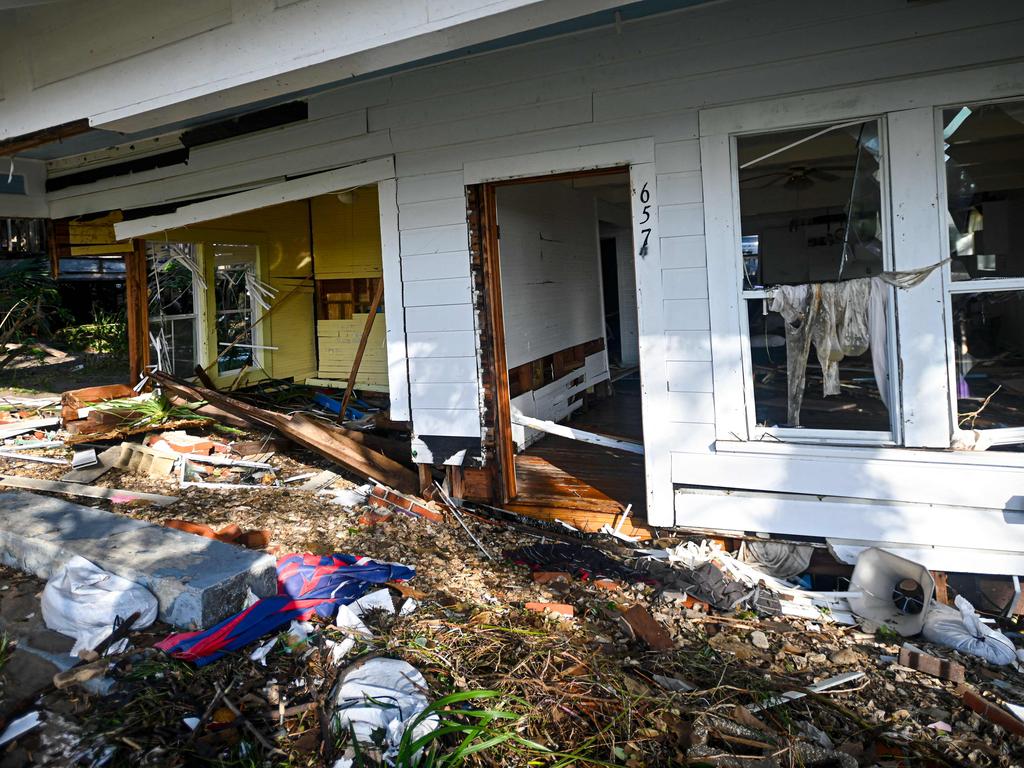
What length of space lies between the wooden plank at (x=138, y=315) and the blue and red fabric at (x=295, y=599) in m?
4.75

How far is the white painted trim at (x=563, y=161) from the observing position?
4.42m

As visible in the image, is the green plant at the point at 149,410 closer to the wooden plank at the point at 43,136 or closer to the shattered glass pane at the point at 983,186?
the wooden plank at the point at 43,136

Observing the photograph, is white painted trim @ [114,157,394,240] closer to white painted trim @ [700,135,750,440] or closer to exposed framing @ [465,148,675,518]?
exposed framing @ [465,148,675,518]

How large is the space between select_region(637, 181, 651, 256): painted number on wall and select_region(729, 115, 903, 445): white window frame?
52 cm

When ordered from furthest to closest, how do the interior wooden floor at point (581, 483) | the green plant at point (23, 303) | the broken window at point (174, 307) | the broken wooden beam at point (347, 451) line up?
the green plant at point (23, 303) < the broken window at point (174, 307) < the broken wooden beam at point (347, 451) < the interior wooden floor at point (581, 483)

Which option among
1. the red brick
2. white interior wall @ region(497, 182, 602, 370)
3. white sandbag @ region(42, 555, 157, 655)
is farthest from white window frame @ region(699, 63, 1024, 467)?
white sandbag @ region(42, 555, 157, 655)

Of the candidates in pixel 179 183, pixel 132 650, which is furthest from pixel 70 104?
pixel 132 650

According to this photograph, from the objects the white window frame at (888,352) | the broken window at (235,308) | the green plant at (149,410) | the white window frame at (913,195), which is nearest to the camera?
the white window frame at (913,195)

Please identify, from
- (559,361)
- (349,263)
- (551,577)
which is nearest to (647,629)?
(551,577)

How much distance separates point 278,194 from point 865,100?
428 cm

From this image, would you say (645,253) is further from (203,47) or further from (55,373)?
(55,373)

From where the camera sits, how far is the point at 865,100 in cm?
384

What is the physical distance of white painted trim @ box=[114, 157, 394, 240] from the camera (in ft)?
17.5

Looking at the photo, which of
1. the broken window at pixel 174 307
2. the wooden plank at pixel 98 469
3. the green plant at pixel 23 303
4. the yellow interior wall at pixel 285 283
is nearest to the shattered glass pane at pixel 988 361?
the wooden plank at pixel 98 469
